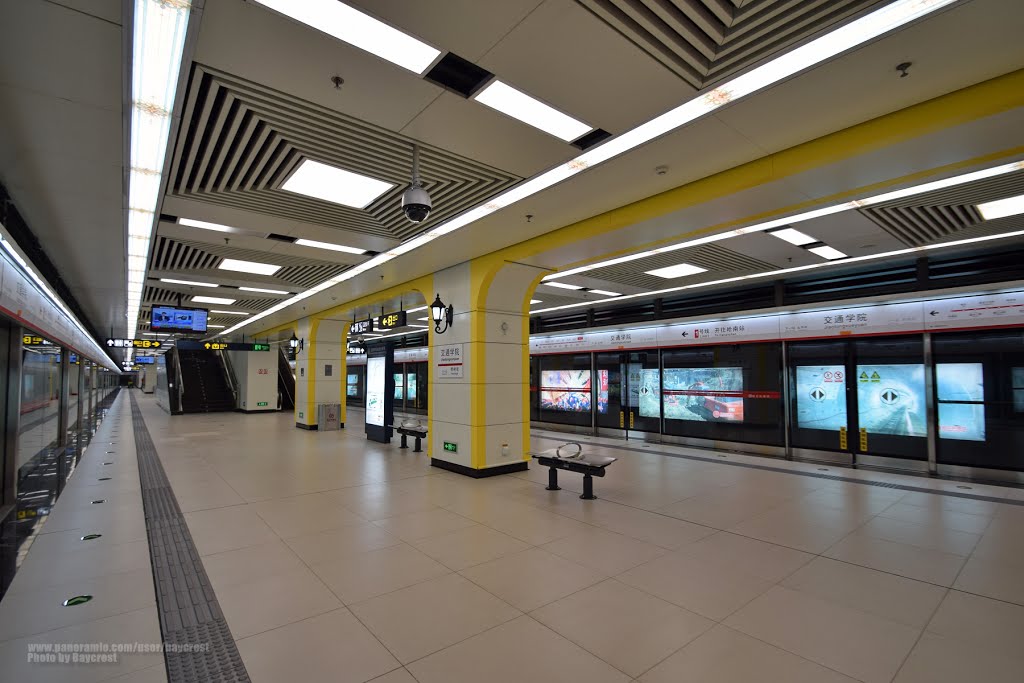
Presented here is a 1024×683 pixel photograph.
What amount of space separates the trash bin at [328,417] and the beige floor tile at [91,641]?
9953 mm

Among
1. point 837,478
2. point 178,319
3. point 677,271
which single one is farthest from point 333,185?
point 178,319

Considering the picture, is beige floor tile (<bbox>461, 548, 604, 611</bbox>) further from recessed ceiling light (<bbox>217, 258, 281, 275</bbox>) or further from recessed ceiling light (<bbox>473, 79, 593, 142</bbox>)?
recessed ceiling light (<bbox>217, 258, 281, 275</bbox>)

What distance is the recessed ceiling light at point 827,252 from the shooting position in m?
6.23

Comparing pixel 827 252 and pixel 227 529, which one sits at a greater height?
pixel 827 252

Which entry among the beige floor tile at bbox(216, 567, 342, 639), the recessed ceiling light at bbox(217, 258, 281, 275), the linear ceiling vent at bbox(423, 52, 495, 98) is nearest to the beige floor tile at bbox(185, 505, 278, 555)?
the beige floor tile at bbox(216, 567, 342, 639)

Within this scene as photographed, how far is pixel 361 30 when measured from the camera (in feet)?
8.16

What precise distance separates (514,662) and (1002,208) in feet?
20.4

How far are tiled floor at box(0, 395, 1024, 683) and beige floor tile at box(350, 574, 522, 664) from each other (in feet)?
0.05

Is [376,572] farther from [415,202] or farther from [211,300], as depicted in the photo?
[211,300]

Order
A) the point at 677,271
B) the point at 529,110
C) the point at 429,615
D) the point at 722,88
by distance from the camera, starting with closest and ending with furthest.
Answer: the point at 429,615
the point at 722,88
the point at 529,110
the point at 677,271

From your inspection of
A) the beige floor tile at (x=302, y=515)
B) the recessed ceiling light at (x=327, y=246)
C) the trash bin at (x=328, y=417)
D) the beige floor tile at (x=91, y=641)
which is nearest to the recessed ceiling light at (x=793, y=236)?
the recessed ceiling light at (x=327, y=246)

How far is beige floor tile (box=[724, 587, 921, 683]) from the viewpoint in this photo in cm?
239

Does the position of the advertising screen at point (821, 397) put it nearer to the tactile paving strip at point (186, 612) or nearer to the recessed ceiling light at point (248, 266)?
the tactile paving strip at point (186, 612)

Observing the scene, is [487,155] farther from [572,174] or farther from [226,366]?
[226,366]
